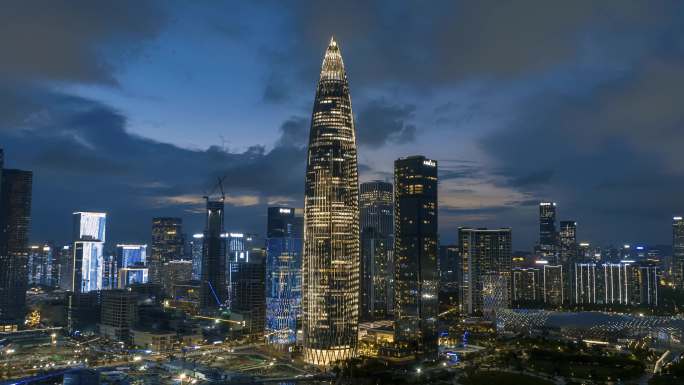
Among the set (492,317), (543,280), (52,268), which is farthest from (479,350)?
(52,268)

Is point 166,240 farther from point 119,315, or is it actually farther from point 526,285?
point 526,285

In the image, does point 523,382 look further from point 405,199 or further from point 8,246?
point 8,246

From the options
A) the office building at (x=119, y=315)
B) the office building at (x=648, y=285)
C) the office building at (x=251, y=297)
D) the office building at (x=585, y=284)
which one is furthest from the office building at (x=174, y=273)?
the office building at (x=648, y=285)

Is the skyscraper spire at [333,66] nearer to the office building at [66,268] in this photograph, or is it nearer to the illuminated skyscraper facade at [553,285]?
the illuminated skyscraper facade at [553,285]

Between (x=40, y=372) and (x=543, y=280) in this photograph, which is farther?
(x=543, y=280)

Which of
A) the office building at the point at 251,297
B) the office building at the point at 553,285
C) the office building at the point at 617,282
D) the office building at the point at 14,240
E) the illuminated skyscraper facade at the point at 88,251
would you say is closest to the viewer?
the office building at the point at 251,297
